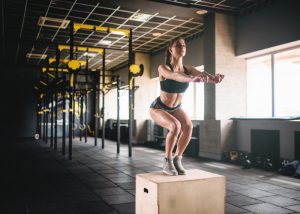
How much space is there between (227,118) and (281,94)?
4.61 feet

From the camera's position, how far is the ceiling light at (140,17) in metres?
8.17

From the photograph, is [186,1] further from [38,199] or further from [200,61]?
[38,199]

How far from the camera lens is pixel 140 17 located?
8.37 meters

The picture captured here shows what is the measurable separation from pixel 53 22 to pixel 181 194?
765cm

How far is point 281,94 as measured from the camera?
276 inches

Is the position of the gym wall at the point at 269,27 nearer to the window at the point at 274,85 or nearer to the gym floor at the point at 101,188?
the window at the point at 274,85

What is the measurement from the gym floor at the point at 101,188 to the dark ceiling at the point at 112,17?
12.1ft

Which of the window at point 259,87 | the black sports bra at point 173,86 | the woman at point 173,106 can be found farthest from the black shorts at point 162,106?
the window at point 259,87

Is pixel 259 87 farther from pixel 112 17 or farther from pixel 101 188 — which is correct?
pixel 101 188

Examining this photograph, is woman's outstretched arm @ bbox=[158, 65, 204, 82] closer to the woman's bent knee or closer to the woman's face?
the woman's face

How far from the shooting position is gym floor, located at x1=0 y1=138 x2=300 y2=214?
3516 millimetres

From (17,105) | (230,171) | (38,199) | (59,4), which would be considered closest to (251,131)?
(230,171)

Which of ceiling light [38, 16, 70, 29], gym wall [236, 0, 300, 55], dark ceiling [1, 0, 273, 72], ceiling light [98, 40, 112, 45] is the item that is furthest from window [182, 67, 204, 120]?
ceiling light [38, 16, 70, 29]

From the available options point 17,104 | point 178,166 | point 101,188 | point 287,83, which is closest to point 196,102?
point 287,83
